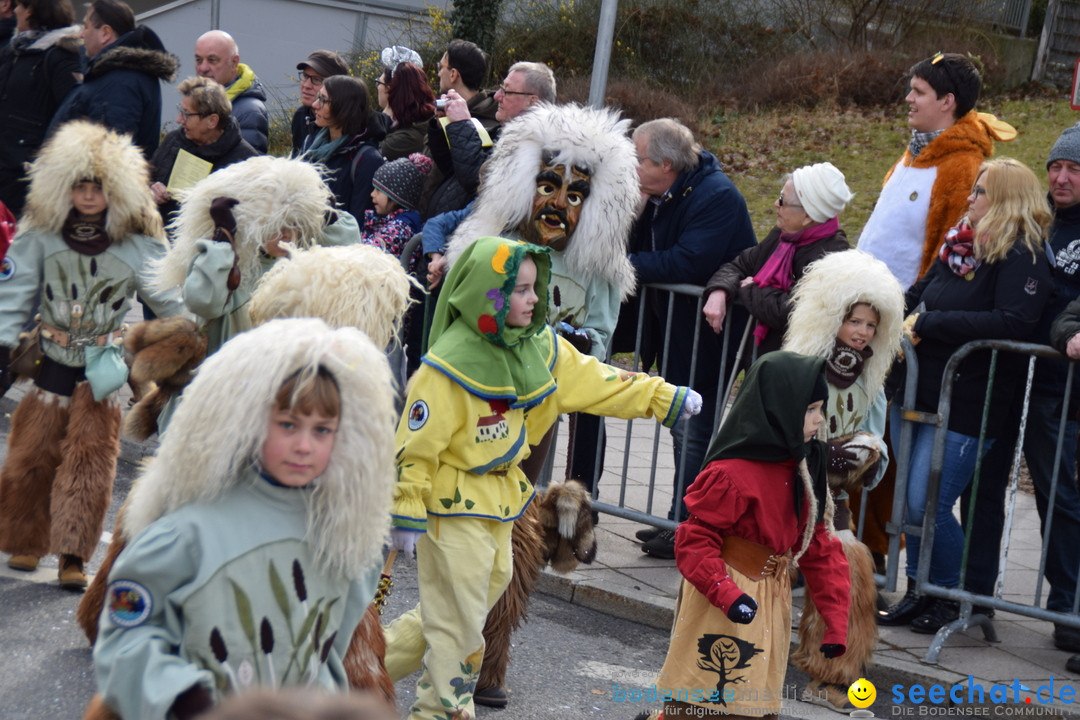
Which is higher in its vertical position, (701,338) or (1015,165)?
(1015,165)

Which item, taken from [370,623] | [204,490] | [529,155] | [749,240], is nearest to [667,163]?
[749,240]

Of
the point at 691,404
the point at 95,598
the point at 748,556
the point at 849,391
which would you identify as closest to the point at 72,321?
the point at 95,598

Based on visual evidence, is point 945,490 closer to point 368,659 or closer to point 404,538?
point 404,538

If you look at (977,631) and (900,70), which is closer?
(977,631)

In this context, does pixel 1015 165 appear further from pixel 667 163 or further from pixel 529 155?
pixel 529 155

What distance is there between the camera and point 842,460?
477cm

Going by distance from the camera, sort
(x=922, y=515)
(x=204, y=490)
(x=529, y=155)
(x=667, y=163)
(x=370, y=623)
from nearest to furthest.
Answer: (x=204, y=490) < (x=370, y=623) < (x=529, y=155) < (x=922, y=515) < (x=667, y=163)

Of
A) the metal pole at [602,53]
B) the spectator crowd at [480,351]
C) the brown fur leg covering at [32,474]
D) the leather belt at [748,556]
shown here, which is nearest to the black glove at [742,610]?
the spectator crowd at [480,351]

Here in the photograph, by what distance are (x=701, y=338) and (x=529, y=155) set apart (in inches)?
61.1

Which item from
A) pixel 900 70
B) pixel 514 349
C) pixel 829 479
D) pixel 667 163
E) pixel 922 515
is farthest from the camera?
pixel 900 70

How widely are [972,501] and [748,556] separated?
2.16 meters

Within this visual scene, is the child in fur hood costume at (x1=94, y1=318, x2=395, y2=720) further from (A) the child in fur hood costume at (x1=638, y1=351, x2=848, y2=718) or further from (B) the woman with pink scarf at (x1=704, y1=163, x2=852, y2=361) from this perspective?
(B) the woman with pink scarf at (x1=704, y1=163, x2=852, y2=361)

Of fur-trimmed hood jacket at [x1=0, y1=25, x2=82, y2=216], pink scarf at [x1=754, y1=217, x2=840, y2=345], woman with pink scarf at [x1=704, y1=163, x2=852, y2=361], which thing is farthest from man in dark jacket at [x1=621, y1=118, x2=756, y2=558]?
fur-trimmed hood jacket at [x1=0, y1=25, x2=82, y2=216]

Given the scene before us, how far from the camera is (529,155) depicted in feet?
17.1
